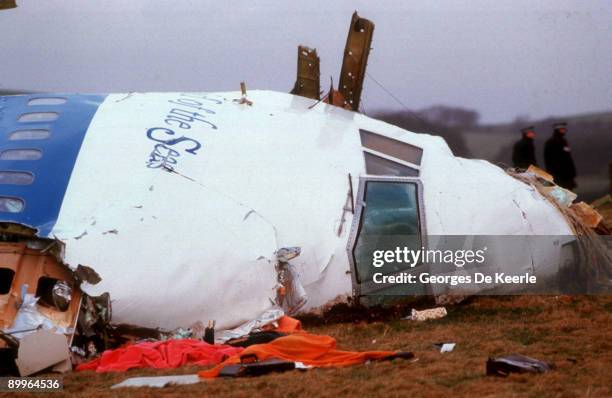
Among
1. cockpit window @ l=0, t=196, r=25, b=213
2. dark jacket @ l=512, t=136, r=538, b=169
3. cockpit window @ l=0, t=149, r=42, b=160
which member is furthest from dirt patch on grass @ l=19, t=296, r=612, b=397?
dark jacket @ l=512, t=136, r=538, b=169

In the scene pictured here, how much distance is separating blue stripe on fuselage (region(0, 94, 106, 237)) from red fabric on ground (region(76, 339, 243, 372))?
1.50 meters

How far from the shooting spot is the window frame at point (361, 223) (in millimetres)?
10672

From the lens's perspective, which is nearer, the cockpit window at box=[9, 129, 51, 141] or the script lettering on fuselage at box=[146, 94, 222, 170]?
the script lettering on fuselage at box=[146, 94, 222, 170]

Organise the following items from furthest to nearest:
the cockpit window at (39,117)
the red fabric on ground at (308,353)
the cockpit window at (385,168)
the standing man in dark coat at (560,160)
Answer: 1. the standing man in dark coat at (560,160)
2. the cockpit window at (385,168)
3. the cockpit window at (39,117)
4. the red fabric on ground at (308,353)

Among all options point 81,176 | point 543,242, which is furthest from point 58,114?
point 543,242

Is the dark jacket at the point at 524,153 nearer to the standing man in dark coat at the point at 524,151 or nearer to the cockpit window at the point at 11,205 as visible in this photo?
the standing man in dark coat at the point at 524,151

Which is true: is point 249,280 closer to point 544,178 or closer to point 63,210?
point 63,210

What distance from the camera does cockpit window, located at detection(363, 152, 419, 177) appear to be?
37.4 ft

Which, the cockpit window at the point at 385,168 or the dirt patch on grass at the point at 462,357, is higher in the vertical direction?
the cockpit window at the point at 385,168

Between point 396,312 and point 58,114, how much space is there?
15.4 feet

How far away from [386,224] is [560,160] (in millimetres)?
6883

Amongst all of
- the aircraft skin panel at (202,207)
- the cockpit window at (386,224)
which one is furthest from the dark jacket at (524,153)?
the aircraft skin panel at (202,207)

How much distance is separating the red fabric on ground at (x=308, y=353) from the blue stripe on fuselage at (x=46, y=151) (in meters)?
2.63

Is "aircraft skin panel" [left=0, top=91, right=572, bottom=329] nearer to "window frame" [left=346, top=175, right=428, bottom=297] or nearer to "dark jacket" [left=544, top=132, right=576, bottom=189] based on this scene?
"window frame" [left=346, top=175, right=428, bottom=297]
